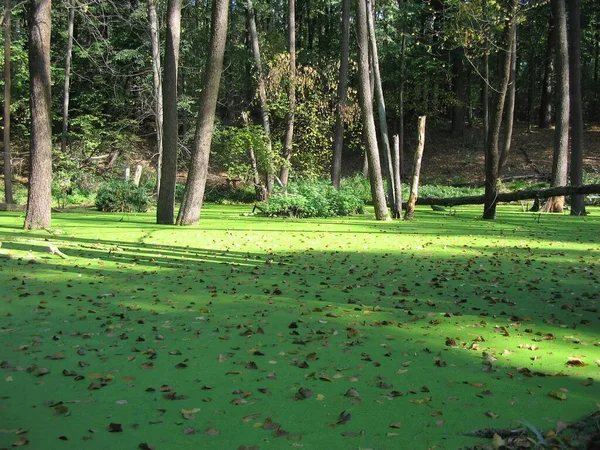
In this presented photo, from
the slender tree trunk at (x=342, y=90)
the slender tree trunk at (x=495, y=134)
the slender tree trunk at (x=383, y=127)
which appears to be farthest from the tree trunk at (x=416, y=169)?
the slender tree trunk at (x=342, y=90)

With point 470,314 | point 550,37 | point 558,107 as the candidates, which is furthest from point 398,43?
point 470,314

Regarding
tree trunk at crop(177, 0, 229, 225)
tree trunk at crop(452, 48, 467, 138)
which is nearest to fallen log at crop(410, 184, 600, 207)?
tree trunk at crop(177, 0, 229, 225)

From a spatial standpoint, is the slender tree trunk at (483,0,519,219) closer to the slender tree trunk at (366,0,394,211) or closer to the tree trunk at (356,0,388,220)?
the slender tree trunk at (366,0,394,211)

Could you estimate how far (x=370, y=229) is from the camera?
13539 millimetres

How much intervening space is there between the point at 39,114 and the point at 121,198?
7192 millimetres

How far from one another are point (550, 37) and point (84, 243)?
1285 inches

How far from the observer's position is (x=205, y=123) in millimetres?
14234

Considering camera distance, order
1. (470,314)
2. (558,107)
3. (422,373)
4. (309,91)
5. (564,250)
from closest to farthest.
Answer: (422,373) → (470,314) → (564,250) → (558,107) → (309,91)

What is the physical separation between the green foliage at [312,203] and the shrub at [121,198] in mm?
4299

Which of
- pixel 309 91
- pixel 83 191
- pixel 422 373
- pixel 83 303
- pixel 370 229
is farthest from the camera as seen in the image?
pixel 83 191

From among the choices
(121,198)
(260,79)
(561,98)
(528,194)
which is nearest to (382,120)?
(528,194)

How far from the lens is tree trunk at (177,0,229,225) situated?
45.9ft

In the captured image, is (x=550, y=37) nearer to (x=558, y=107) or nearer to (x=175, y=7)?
(x=558, y=107)

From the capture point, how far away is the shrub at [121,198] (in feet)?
62.3
